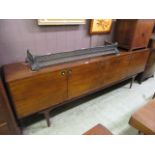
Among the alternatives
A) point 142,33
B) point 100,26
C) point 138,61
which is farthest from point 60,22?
point 138,61

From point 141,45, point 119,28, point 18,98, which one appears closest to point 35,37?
point 18,98

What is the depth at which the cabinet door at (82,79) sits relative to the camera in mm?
1546

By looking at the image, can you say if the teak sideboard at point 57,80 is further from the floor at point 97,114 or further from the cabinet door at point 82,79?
the floor at point 97,114

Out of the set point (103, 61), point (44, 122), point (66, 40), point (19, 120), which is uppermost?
point (66, 40)

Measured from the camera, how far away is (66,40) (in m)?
1.77

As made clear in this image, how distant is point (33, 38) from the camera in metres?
1.51

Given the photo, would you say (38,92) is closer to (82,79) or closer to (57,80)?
(57,80)

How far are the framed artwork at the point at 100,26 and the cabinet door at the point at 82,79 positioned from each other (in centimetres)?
59

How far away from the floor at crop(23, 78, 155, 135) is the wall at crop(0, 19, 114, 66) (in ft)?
2.90
